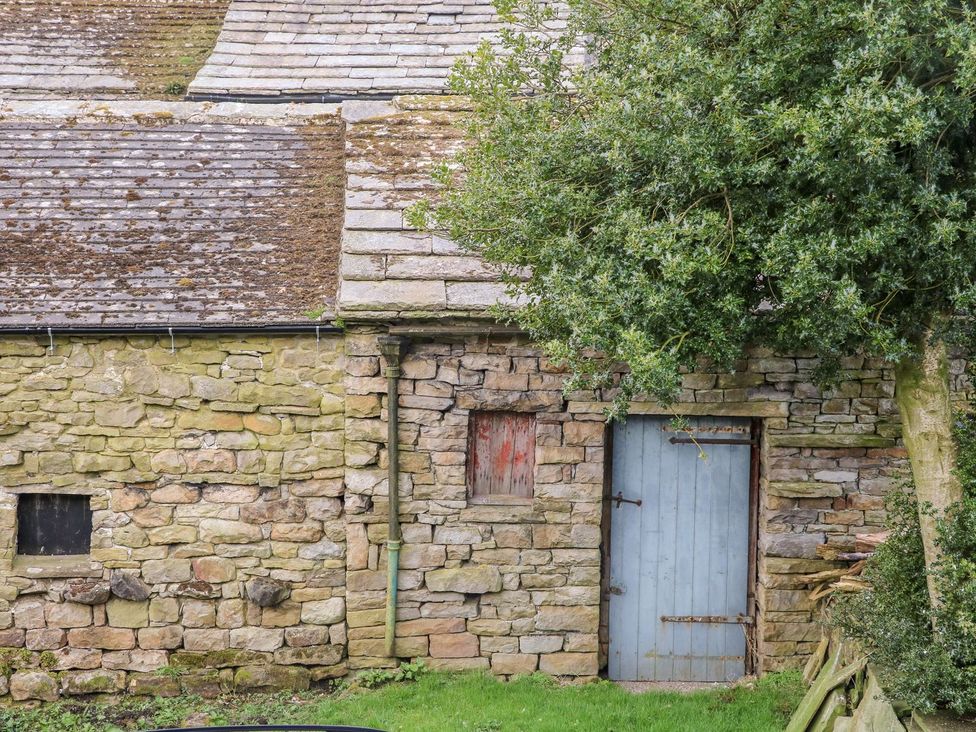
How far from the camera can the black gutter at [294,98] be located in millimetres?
10180

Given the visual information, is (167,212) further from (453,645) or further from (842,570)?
(842,570)

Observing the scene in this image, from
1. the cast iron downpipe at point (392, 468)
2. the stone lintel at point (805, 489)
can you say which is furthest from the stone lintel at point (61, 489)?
the stone lintel at point (805, 489)

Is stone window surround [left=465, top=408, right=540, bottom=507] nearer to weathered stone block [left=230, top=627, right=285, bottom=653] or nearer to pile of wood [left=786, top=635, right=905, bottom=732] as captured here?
weathered stone block [left=230, top=627, right=285, bottom=653]

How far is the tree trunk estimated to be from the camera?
5.41 m

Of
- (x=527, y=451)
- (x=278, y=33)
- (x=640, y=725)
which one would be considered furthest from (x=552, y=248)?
(x=278, y=33)

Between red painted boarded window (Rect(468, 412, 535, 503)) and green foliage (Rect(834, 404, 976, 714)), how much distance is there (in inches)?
105

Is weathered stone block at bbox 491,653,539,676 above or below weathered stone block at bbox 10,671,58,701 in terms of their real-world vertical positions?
above

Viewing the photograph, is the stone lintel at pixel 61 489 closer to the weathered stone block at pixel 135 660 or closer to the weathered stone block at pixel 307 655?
the weathered stone block at pixel 135 660

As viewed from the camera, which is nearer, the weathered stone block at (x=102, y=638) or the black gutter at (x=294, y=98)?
the weathered stone block at (x=102, y=638)

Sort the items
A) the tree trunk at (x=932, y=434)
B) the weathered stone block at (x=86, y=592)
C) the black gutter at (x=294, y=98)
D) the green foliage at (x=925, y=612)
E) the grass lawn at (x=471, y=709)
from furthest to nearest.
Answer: the black gutter at (x=294, y=98), the weathered stone block at (x=86, y=592), the grass lawn at (x=471, y=709), the tree trunk at (x=932, y=434), the green foliage at (x=925, y=612)

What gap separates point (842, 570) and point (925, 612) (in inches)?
83.2

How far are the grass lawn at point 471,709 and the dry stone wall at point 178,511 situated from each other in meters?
0.21

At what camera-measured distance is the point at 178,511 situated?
295 inches

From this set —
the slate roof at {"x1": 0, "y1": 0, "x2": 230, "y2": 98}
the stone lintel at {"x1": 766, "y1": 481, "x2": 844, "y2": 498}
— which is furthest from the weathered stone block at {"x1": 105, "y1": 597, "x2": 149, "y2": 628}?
the slate roof at {"x1": 0, "y1": 0, "x2": 230, "y2": 98}
